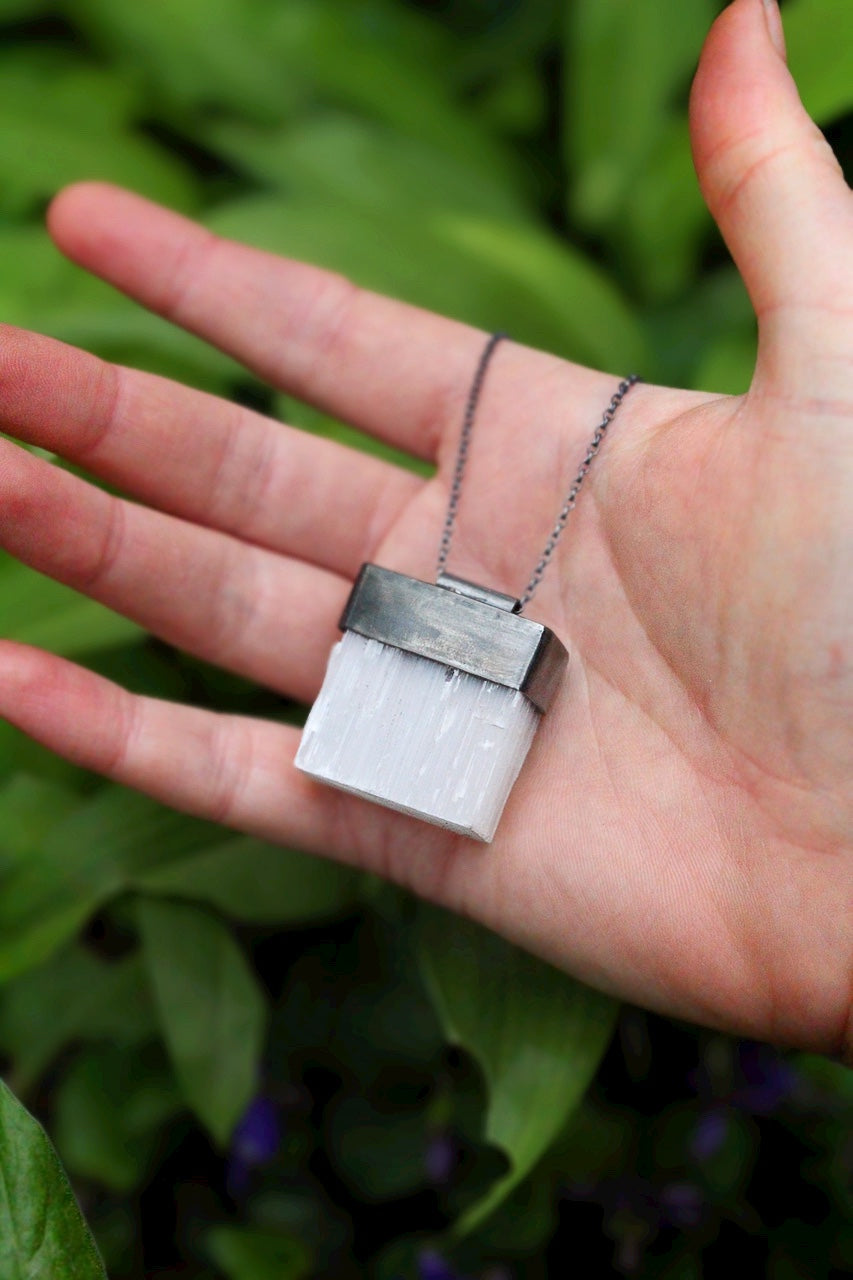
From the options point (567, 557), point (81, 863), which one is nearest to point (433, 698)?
point (567, 557)

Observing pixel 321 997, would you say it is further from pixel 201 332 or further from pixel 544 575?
pixel 201 332

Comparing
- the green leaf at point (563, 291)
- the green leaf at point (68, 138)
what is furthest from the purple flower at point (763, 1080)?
the green leaf at point (68, 138)

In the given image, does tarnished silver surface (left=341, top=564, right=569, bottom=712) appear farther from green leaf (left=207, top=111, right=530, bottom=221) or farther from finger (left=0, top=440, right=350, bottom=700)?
green leaf (left=207, top=111, right=530, bottom=221)

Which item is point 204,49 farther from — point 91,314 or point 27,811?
point 27,811

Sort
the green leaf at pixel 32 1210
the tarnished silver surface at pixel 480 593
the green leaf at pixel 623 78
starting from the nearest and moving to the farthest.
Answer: the green leaf at pixel 32 1210
the tarnished silver surface at pixel 480 593
the green leaf at pixel 623 78

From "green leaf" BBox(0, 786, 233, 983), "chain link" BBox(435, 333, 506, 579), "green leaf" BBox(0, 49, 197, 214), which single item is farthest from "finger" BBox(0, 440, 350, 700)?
"green leaf" BBox(0, 49, 197, 214)

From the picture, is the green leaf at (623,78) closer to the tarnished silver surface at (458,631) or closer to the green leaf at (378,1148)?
the tarnished silver surface at (458,631)
